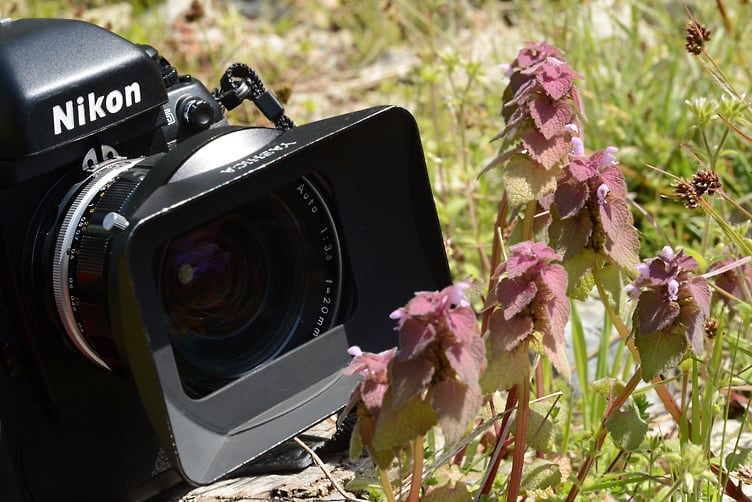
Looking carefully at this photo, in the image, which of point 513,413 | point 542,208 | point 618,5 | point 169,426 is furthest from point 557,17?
point 169,426

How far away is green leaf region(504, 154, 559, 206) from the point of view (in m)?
1.11

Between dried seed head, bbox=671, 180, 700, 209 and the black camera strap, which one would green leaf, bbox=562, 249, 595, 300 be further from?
the black camera strap

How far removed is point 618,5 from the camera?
2701 millimetres

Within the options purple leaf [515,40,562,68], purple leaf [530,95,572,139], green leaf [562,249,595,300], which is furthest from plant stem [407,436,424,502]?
purple leaf [515,40,562,68]

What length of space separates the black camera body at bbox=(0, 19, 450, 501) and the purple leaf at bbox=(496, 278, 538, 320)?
285mm

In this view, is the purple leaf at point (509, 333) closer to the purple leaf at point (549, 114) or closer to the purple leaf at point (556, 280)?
the purple leaf at point (556, 280)

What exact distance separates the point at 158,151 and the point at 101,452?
0.38 meters

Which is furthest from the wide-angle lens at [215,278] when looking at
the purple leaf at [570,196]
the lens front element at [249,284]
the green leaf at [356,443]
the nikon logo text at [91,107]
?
the purple leaf at [570,196]

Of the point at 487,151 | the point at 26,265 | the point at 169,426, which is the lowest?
the point at 487,151

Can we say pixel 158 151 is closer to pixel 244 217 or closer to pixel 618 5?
pixel 244 217

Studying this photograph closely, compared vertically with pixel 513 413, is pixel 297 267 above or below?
above

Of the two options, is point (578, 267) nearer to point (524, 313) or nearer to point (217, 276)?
point (524, 313)

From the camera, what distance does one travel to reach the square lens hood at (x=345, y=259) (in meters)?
1.03

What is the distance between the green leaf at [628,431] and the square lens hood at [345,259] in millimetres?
333
